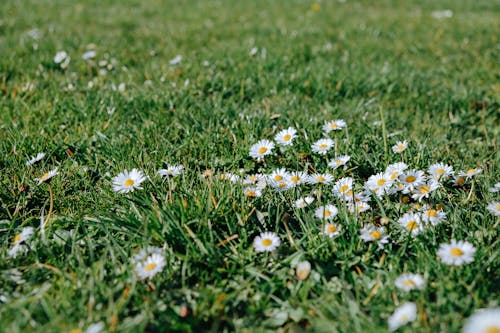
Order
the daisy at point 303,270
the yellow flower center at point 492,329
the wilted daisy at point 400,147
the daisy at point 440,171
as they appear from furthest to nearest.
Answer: the wilted daisy at point 400,147 → the daisy at point 440,171 → the daisy at point 303,270 → the yellow flower center at point 492,329

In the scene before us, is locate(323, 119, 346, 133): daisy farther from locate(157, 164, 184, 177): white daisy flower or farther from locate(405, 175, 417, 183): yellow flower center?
locate(157, 164, 184, 177): white daisy flower

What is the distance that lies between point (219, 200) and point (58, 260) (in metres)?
0.63

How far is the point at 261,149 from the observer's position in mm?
2328

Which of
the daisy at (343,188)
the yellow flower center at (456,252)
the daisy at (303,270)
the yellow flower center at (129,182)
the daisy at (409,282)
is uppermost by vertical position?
the yellow flower center at (129,182)

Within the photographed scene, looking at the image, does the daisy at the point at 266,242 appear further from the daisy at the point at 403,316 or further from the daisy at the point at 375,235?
the daisy at the point at 403,316

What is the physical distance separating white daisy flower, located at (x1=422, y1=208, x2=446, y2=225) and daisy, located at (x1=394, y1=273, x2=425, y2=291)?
295mm

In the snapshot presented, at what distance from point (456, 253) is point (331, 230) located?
428mm

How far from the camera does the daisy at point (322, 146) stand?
228cm

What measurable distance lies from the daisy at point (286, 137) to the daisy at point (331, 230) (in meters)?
0.69

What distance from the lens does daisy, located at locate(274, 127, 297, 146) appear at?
2.35 m

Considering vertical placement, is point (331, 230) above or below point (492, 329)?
below

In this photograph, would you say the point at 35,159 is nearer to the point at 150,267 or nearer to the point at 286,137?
the point at 150,267

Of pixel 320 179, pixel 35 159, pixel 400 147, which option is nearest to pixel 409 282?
pixel 320 179

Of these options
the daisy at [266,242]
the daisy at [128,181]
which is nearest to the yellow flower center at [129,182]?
the daisy at [128,181]
